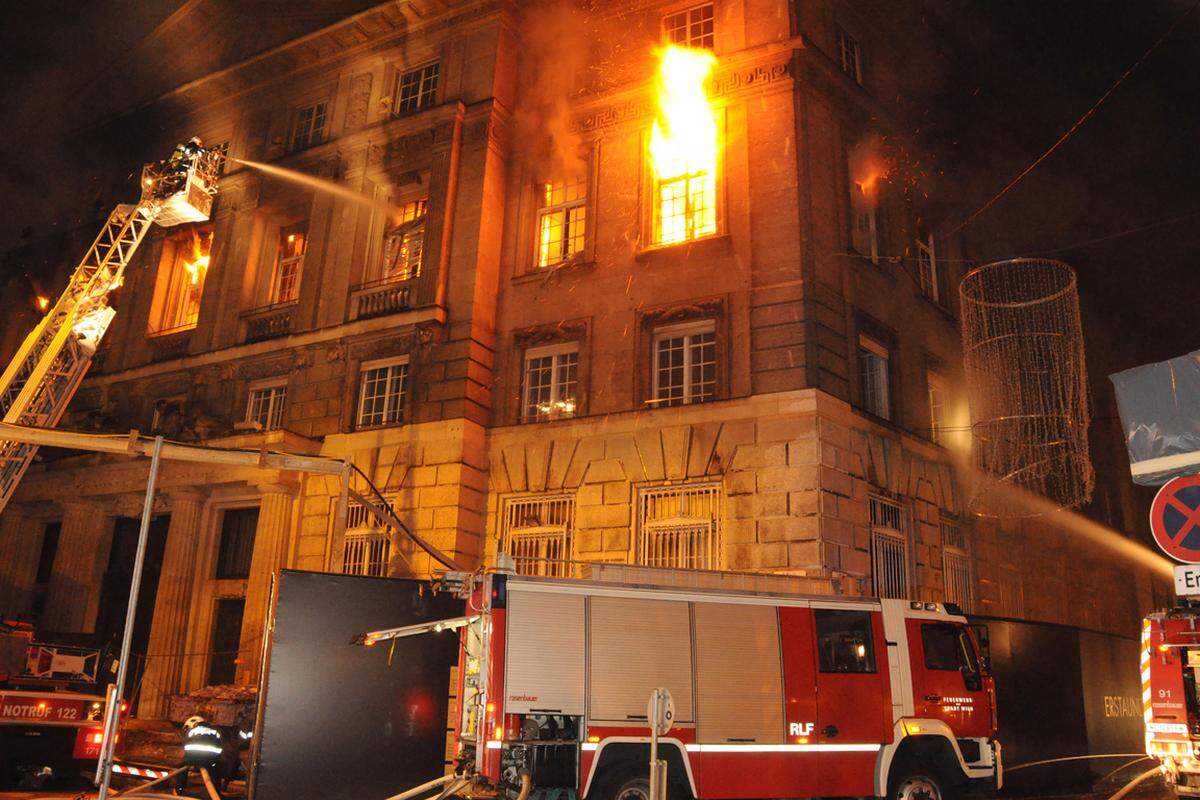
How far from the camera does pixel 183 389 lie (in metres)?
25.5

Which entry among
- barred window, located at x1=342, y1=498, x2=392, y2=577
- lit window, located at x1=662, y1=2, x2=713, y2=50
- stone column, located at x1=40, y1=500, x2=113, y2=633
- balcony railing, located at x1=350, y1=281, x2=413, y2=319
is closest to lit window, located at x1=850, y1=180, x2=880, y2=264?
lit window, located at x1=662, y1=2, x2=713, y2=50

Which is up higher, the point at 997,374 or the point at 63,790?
the point at 997,374

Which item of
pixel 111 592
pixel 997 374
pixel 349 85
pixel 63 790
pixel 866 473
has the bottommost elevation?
pixel 63 790

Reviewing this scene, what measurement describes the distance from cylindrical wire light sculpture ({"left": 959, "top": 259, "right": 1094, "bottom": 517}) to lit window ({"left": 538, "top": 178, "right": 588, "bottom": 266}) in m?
8.81

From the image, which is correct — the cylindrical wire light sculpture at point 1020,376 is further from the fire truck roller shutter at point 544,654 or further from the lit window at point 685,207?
the fire truck roller shutter at point 544,654

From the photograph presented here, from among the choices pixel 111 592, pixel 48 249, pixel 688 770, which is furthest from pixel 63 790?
pixel 48 249

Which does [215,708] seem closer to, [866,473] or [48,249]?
[866,473]

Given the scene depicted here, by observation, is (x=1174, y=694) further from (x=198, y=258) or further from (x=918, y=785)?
(x=198, y=258)

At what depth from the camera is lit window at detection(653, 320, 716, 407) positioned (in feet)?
63.9

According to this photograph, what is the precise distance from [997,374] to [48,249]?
31.7 metres

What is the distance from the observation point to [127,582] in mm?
25109

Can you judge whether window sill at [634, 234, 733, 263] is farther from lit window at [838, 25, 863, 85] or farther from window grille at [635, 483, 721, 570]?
lit window at [838, 25, 863, 85]

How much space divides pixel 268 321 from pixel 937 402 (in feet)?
57.1

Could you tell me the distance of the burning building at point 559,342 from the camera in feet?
61.3
